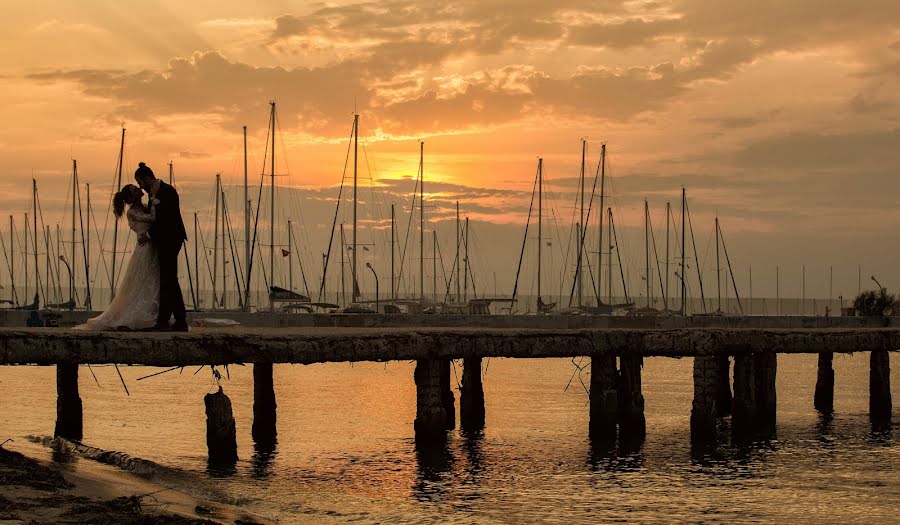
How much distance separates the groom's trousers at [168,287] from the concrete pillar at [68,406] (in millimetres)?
5218

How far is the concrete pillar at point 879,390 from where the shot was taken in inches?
1362

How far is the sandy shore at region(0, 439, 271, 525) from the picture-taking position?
14.2 metres

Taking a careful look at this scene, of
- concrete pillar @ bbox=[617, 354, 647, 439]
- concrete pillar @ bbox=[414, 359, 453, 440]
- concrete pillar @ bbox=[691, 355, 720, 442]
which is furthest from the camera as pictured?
concrete pillar @ bbox=[617, 354, 647, 439]

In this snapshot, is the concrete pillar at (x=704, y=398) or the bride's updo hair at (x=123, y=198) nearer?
the bride's updo hair at (x=123, y=198)

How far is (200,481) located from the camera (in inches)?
838

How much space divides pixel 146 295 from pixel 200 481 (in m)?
3.59

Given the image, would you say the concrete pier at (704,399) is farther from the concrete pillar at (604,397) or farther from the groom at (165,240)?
the groom at (165,240)

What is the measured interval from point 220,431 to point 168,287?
320cm

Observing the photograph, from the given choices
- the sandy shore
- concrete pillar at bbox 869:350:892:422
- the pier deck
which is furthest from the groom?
concrete pillar at bbox 869:350:892:422

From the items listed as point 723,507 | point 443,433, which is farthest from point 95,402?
point 723,507

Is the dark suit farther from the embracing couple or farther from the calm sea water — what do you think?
the calm sea water

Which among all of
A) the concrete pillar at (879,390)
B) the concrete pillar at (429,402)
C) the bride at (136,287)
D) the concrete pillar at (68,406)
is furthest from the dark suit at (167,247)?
the concrete pillar at (879,390)

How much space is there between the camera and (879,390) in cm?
3519

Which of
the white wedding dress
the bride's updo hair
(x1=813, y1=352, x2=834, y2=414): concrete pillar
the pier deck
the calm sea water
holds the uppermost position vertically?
the bride's updo hair
